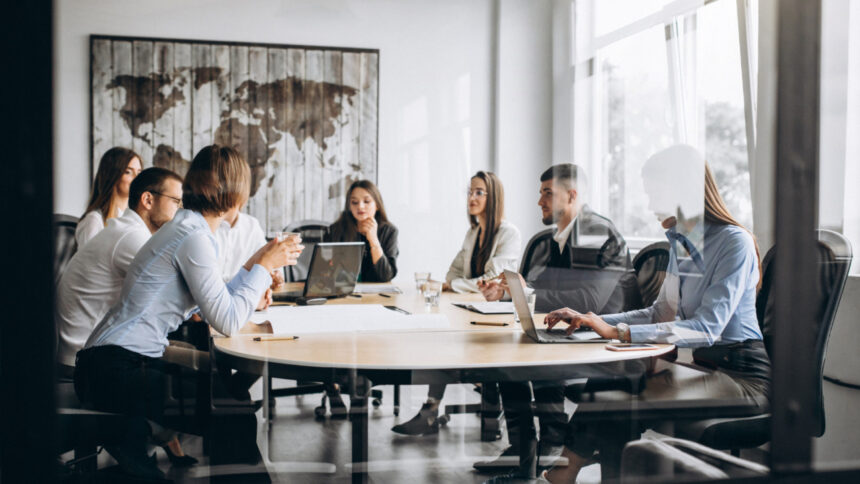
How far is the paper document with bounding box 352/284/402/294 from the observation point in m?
3.23

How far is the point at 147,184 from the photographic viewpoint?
2.53 meters

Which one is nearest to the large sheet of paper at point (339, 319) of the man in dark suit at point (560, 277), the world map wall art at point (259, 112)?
the man in dark suit at point (560, 277)

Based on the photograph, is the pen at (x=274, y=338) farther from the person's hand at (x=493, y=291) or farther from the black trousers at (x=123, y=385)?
the person's hand at (x=493, y=291)

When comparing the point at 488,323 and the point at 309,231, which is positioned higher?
the point at 309,231

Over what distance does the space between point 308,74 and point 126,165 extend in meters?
1.71

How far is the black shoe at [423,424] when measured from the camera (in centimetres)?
338

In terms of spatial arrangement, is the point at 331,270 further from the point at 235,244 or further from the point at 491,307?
the point at 235,244

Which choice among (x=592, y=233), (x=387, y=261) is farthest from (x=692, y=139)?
(x=387, y=261)

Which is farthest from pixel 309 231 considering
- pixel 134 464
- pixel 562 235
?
pixel 134 464

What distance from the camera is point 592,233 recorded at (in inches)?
124

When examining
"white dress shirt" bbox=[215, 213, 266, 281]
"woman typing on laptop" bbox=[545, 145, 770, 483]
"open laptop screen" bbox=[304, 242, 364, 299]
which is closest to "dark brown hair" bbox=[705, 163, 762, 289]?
"woman typing on laptop" bbox=[545, 145, 770, 483]

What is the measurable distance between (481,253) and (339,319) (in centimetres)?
147

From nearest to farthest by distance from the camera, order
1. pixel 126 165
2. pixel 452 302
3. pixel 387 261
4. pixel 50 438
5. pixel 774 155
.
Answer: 1. pixel 50 438
2. pixel 774 155
3. pixel 452 302
4. pixel 126 165
5. pixel 387 261

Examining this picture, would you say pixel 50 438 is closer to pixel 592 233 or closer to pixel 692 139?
pixel 592 233
